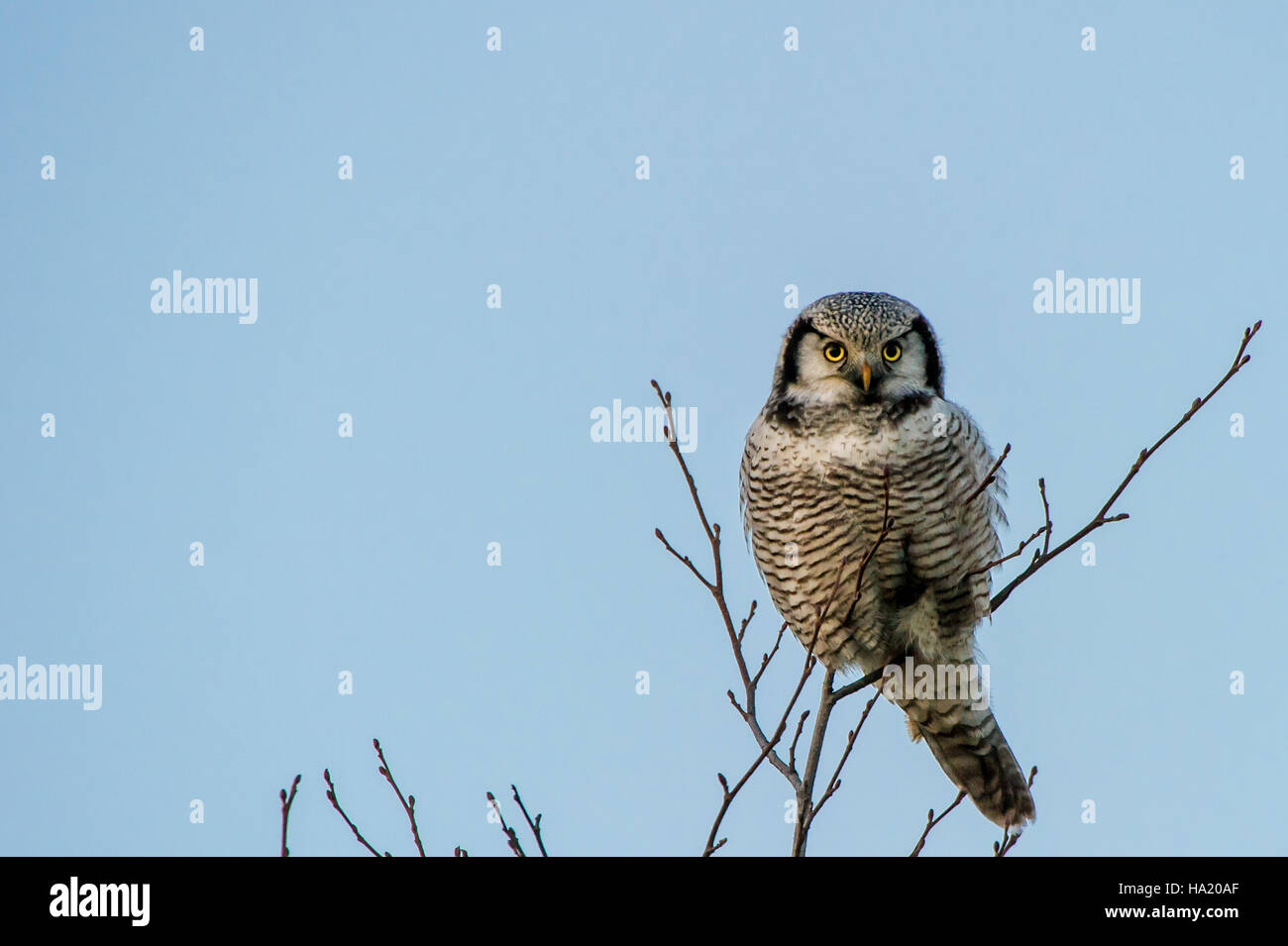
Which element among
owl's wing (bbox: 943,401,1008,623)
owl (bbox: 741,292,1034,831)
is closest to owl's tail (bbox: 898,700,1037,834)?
owl (bbox: 741,292,1034,831)

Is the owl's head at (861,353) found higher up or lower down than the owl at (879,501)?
higher up

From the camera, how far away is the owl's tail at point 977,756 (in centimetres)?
646

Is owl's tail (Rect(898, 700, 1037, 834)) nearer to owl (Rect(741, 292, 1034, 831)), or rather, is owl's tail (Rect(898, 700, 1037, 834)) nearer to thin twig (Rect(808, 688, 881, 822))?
owl (Rect(741, 292, 1034, 831))

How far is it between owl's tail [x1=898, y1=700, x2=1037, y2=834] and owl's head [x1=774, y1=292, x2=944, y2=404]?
150 cm

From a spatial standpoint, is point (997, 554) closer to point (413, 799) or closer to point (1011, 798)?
point (1011, 798)

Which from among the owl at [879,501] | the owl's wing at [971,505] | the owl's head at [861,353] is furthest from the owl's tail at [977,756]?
the owl's head at [861,353]

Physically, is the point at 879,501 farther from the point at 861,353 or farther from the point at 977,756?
the point at 977,756

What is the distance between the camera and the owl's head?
5957 millimetres

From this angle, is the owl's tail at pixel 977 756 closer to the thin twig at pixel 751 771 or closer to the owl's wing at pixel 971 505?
the owl's wing at pixel 971 505

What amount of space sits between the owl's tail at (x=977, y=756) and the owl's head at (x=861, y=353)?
1.50 metres
